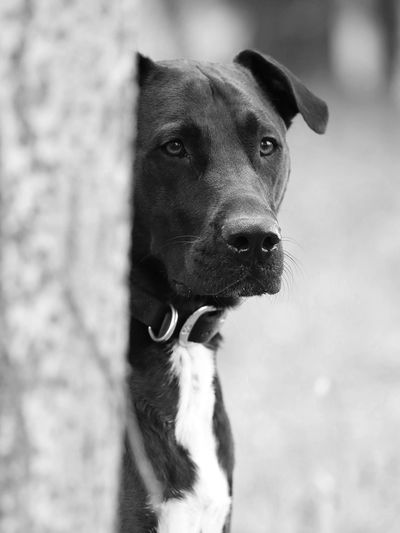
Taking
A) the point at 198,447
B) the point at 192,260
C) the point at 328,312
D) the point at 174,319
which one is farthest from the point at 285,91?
the point at 328,312

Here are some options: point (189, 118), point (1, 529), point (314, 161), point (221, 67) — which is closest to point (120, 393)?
point (1, 529)

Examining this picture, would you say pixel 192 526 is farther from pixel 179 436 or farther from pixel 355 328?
pixel 355 328

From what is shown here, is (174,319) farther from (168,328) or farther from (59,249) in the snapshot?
(59,249)

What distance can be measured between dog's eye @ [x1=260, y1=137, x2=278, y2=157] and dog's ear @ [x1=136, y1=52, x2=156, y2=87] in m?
0.49

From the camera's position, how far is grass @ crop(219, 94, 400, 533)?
470 cm

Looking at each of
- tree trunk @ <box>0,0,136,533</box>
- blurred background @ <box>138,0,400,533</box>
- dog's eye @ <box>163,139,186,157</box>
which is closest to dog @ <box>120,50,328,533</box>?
dog's eye @ <box>163,139,186,157</box>

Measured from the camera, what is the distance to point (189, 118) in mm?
→ 3287

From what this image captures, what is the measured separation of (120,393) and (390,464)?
3.47 m

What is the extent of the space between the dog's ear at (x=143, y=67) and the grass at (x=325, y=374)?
1.12 metres

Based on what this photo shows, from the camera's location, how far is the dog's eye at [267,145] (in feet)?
11.3

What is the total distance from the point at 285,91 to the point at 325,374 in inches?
128

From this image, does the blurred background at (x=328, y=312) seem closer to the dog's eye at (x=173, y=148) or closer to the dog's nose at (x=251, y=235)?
the dog's nose at (x=251, y=235)

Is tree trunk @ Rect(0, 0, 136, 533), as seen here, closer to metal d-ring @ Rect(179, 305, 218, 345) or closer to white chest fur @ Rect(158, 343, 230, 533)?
white chest fur @ Rect(158, 343, 230, 533)

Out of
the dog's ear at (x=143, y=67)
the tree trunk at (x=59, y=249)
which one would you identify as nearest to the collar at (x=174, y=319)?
the dog's ear at (x=143, y=67)
